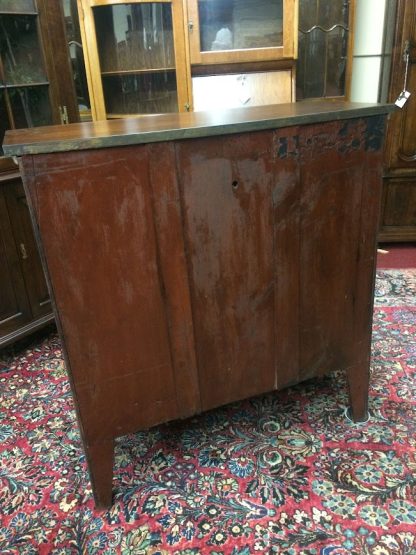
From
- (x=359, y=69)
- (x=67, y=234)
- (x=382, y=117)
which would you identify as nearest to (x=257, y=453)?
(x=67, y=234)

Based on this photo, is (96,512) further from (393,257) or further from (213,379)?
(393,257)

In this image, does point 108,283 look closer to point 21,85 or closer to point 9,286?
point 9,286

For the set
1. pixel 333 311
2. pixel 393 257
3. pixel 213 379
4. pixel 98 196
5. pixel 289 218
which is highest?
pixel 98 196

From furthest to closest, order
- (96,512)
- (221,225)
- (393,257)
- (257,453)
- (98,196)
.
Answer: (393,257), (257,453), (96,512), (221,225), (98,196)

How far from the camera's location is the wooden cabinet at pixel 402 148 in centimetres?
242

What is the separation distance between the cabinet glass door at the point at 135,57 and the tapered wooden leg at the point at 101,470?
6.53ft

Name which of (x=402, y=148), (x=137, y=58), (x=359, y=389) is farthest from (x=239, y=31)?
(x=359, y=389)

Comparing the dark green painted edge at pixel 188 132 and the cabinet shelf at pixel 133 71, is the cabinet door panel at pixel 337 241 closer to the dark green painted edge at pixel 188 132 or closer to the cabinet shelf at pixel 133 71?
the dark green painted edge at pixel 188 132

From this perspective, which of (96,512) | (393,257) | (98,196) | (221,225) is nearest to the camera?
(98,196)

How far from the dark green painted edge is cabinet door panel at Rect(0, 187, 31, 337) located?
95 cm

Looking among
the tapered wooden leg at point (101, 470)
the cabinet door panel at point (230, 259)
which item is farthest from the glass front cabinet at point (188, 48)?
the tapered wooden leg at point (101, 470)

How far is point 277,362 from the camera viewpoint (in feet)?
4.31

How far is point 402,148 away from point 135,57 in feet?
5.44

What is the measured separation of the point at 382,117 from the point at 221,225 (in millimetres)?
499
